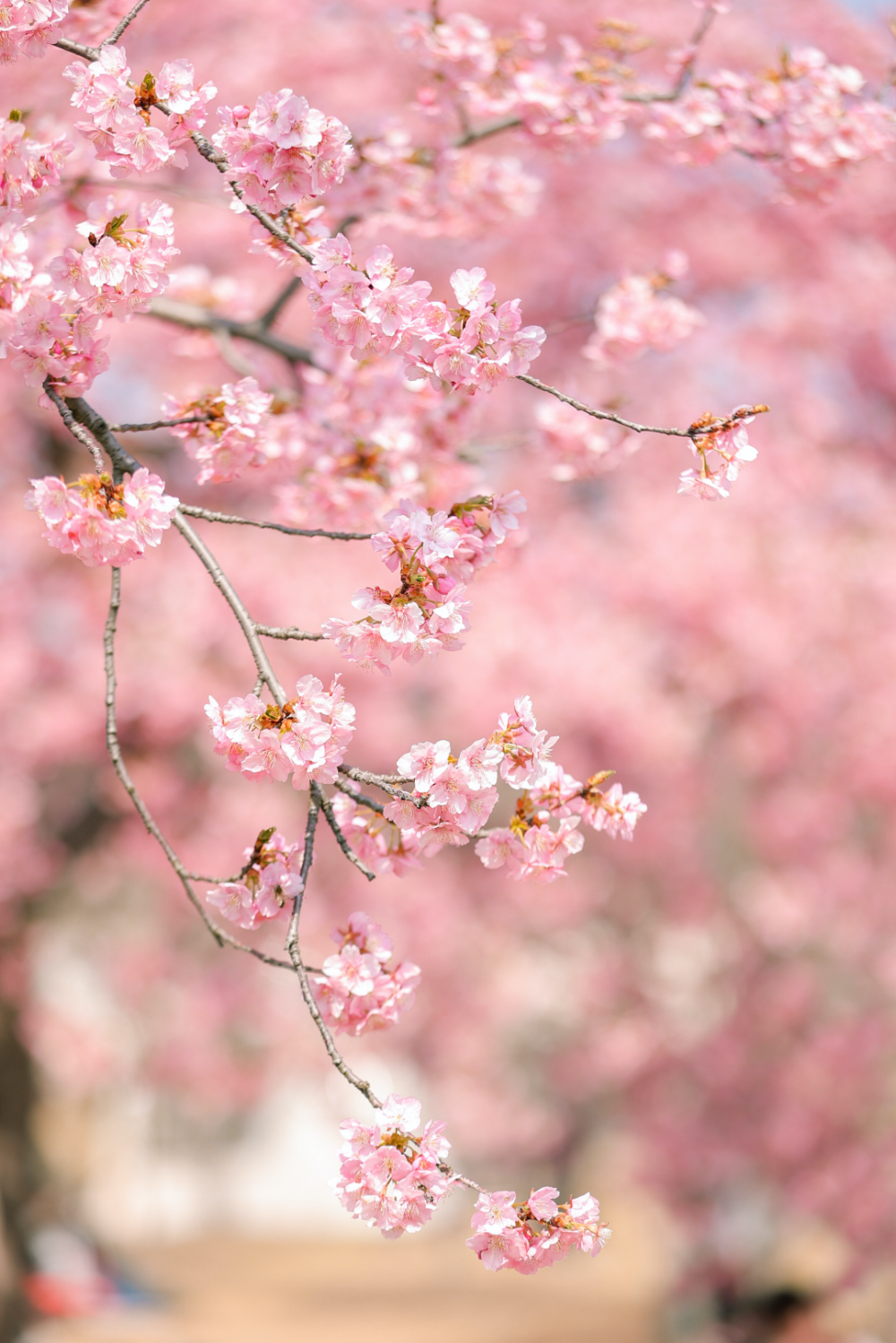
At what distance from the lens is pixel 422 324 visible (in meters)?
1.81

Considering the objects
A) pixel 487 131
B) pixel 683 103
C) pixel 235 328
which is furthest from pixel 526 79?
pixel 235 328

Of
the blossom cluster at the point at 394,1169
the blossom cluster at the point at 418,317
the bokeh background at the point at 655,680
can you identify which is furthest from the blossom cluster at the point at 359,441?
the bokeh background at the point at 655,680

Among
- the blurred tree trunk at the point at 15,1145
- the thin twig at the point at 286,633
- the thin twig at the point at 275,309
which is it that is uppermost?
the thin twig at the point at 275,309

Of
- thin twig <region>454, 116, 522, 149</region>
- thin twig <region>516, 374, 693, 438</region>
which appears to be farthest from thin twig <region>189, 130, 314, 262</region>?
thin twig <region>454, 116, 522, 149</region>

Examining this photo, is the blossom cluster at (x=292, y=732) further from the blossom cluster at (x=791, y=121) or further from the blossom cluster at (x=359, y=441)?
the blossom cluster at (x=791, y=121)

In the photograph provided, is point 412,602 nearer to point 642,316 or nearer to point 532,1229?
point 532,1229

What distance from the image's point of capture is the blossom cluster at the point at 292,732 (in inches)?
68.0

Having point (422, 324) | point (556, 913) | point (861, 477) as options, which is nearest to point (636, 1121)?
point (556, 913)

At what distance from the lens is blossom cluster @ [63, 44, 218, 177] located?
1.82 metres

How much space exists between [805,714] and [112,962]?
11.1m

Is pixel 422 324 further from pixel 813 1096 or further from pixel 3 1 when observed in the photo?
pixel 813 1096

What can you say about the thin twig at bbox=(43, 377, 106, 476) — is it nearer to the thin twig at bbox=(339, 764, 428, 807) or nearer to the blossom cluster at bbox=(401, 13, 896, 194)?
the thin twig at bbox=(339, 764, 428, 807)

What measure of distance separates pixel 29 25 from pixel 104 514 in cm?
75

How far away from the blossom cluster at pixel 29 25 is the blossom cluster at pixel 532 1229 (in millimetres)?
1796
